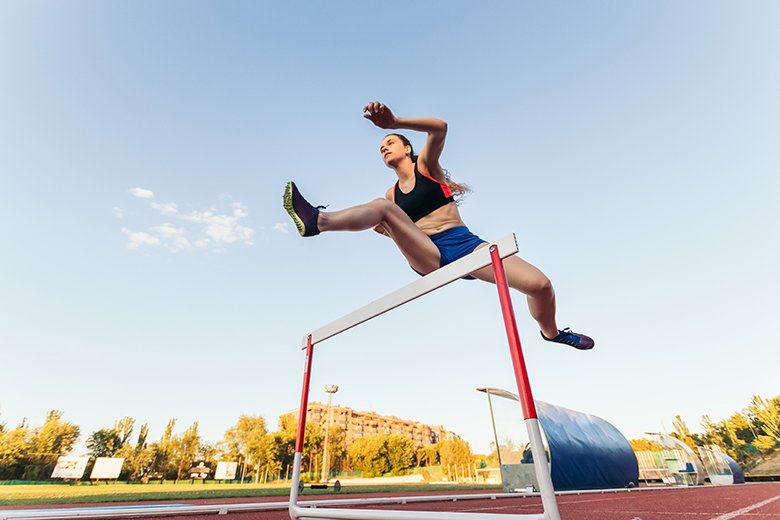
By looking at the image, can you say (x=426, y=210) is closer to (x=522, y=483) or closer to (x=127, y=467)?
(x=522, y=483)

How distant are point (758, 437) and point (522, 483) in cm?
2547

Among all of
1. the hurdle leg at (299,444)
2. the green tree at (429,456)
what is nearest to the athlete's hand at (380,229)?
the hurdle leg at (299,444)

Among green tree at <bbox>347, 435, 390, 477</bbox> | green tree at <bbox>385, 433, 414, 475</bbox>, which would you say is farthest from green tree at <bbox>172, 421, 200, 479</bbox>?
green tree at <bbox>385, 433, 414, 475</bbox>

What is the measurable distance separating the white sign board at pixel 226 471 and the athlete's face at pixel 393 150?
3442 cm

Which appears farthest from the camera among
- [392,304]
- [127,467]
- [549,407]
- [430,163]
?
[127,467]

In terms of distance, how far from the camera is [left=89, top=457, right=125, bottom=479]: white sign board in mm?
26969

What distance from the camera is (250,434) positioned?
3206 cm

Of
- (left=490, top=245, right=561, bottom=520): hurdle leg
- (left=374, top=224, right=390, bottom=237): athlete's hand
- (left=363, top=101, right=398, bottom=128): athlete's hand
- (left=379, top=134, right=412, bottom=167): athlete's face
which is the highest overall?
(left=379, top=134, right=412, bottom=167): athlete's face

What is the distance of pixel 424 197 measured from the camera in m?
2.49

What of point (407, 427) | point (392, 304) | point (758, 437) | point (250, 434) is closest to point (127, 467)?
point (250, 434)

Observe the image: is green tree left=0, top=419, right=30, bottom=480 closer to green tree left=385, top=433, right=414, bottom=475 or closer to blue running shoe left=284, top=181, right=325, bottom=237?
green tree left=385, top=433, right=414, bottom=475

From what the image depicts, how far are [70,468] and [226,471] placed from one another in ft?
31.4

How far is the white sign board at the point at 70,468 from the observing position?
84.6 ft

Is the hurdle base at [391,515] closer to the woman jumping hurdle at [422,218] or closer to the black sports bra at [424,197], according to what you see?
the woman jumping hurdle at [422,218]
